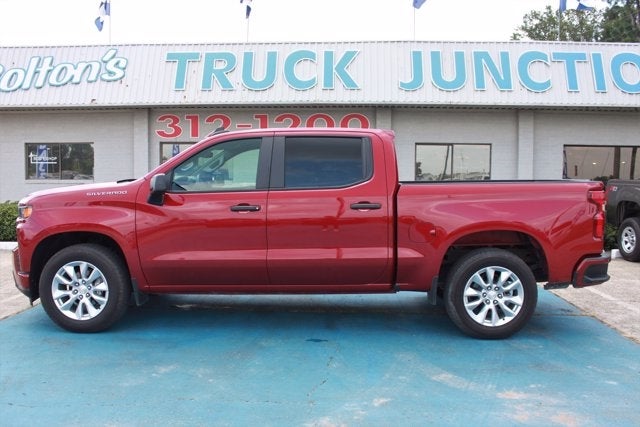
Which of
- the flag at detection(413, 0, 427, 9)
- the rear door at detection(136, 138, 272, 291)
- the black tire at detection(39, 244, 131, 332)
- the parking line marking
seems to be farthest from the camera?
the flag at detection(413, 0, 427, 9)

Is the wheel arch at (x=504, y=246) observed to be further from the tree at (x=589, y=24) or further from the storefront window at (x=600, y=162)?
the tree at (x=589, y=24)

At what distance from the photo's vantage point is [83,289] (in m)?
5.27

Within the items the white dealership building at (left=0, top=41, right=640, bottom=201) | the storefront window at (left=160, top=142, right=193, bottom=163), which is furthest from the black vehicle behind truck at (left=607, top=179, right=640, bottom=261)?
the storefront window at (left=160, top=142, right=193, bottom=163)

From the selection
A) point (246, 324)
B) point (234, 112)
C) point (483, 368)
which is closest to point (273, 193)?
point (246, 324)

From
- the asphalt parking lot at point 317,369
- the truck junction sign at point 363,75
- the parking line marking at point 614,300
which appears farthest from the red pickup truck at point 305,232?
the truck junction sign at point 363,75

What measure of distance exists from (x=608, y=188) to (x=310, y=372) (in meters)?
8.35

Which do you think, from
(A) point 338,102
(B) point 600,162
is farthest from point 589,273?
(B) point 600,162

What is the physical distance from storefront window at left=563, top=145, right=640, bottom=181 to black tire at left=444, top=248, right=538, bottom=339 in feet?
35.7

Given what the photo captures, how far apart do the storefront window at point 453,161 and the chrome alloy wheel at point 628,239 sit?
193 inches

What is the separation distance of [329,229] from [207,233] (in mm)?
1115

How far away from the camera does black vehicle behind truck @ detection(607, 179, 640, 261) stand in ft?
31.9

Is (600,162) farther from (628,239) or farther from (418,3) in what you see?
(418,3)

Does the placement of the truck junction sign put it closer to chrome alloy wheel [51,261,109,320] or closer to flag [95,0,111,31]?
flag [95,0,111,31]

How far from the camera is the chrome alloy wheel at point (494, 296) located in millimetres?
5148
